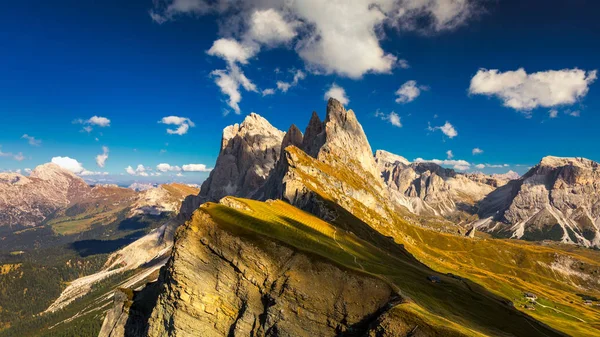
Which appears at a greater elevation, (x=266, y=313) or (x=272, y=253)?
(x=272, y=253)

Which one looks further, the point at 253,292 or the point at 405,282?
the point at 405,282

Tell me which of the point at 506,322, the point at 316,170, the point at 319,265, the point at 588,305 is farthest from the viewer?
the point at 316,170

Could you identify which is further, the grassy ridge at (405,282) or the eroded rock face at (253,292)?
the grassy ridge at (405,282)

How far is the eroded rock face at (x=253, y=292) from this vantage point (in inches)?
Result: 1908

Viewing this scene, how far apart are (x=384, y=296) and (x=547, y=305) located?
159m

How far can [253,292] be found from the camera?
5334 cm

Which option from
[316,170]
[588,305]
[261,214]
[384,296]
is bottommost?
[588,305]

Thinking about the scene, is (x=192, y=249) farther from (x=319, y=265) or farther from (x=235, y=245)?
(x=319, y=265)

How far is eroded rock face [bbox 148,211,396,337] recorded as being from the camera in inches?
1908

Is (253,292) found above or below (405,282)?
below

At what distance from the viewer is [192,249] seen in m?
56.6

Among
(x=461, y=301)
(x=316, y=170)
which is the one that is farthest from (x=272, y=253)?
(x=316, y=170)

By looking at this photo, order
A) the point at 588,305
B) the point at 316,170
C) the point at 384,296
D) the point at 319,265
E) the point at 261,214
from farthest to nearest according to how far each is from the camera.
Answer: the point at 316,170 → the point at 588,305 → the point at 261,214 → the point at 319,265 → the point at 384,296

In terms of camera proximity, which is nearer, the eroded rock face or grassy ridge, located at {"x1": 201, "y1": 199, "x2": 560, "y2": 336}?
the eroded rock face
